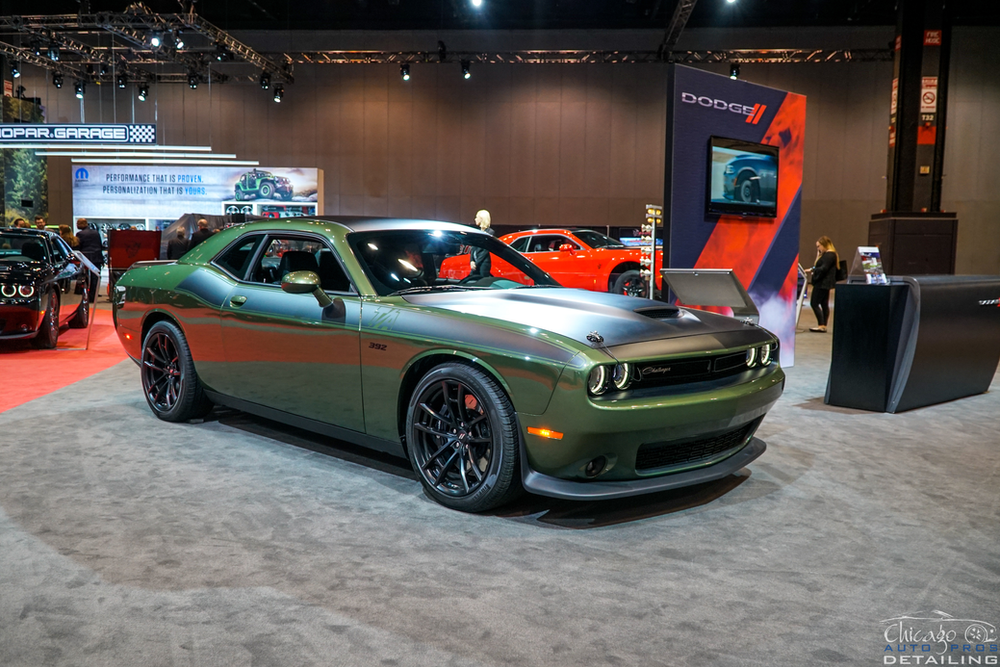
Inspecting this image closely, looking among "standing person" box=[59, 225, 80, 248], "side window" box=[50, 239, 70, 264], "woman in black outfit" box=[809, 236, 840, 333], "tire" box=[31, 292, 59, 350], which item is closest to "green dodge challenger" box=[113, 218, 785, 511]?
"tire" box=[31, 292, 59, 350]

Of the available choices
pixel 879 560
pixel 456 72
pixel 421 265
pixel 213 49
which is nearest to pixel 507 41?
pixel 456 72

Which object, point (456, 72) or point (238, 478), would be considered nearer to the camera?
point (238, 478)

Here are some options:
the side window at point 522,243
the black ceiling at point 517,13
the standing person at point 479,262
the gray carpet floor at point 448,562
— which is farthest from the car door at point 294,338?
the black ceiling at point 517,13

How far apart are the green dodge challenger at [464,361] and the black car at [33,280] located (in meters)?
4.33

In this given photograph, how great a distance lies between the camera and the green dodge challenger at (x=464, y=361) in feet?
10.4

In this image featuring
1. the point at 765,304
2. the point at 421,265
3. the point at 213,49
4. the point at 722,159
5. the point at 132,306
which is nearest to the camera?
the point at 421,265

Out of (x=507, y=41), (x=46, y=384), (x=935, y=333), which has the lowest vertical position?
(x=46, y=384)

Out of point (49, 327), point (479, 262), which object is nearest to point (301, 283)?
point (479, 262)

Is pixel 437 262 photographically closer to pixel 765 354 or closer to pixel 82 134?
pixel 765 354

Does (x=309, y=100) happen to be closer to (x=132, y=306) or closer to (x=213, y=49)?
(x=213, y=49)

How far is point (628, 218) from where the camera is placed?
22703 millimetres

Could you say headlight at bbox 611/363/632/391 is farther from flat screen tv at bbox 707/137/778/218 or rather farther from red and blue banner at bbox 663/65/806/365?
flat screen tv at bbox 707/137/778/218

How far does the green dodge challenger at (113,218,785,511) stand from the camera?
3164 millimetres

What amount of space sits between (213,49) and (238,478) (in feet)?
63.1
